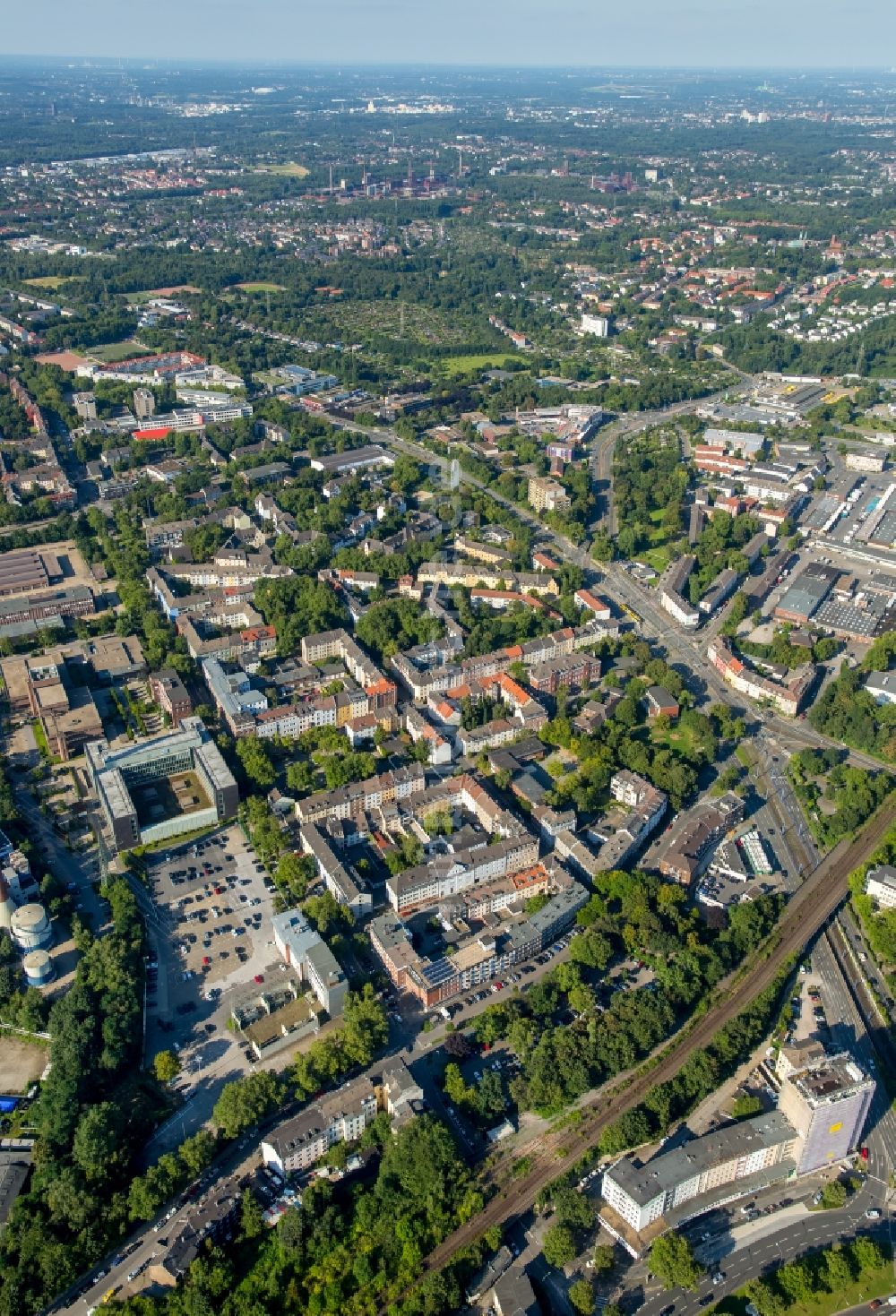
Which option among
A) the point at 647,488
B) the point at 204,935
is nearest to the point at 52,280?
the point at 647,488

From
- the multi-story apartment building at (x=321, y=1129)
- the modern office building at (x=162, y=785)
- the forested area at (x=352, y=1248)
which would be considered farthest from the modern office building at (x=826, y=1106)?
the modern office building at (x=162, y=785)

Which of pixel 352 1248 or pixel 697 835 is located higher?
pixel 697 835

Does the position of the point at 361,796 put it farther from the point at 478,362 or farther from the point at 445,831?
the point at 478,362

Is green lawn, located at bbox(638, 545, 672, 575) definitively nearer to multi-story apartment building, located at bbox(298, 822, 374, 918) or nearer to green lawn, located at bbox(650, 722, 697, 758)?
green lawn, located at bbox(650, 722, 697, 758)

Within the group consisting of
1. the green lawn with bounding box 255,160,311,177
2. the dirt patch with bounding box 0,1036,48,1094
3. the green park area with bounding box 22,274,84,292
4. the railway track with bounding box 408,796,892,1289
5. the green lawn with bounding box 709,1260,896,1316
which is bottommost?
the dirt patch with bounding box 0,1036,48,1094

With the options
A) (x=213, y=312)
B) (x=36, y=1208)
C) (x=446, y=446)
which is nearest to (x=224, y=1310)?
(x=36, y=1208)

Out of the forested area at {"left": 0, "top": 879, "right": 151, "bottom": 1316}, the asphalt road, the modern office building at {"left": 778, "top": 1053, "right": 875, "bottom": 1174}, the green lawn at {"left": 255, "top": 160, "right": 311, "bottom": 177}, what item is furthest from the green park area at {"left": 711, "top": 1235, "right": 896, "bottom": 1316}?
the green lawn at {"left": 255, "top": 160, "right": 311, "bottom": 177}

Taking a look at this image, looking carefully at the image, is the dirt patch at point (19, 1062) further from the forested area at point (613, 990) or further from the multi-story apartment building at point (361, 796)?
the forested area at point (613, 990)
